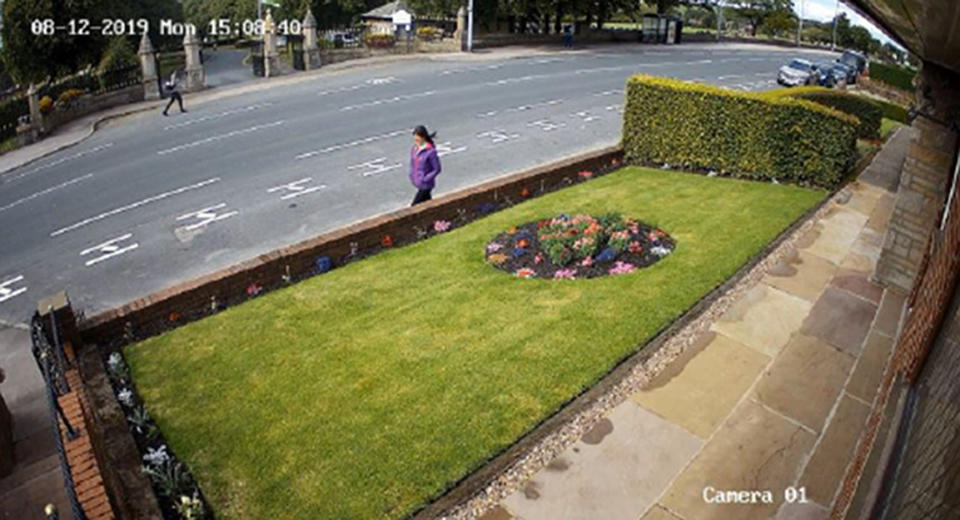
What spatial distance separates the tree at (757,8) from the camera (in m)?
80.6

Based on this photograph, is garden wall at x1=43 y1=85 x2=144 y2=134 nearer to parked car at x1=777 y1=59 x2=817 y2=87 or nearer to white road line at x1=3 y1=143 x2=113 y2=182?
white road line at x1=3 y1=143 x2=113 y2=182

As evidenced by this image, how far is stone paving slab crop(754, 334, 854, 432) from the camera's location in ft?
20.7

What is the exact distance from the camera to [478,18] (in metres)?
45.0

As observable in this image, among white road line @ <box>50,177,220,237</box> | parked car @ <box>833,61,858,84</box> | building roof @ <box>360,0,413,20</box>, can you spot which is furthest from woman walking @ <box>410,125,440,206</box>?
building roof @ <box>360,0,413,20</box>

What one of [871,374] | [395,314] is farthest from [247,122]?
[871,374]

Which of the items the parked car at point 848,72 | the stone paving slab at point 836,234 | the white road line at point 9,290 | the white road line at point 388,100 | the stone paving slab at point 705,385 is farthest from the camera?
the parked car at point 848,72

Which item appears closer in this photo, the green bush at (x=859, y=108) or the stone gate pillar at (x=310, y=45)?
the green bush at (x=859, y=108)

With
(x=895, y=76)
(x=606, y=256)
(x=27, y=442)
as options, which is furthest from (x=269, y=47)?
(x=895, y=76)

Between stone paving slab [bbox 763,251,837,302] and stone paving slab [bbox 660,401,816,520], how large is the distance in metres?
2.99

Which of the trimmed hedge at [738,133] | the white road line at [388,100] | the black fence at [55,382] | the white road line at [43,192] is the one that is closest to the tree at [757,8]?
the white road line at [388,100]

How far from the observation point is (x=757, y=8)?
81.9m

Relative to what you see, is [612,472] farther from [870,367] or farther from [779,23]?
[779,23]

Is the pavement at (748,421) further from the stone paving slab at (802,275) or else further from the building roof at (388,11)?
the building roof at (388,11)

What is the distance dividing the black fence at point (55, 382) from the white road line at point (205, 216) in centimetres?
628
